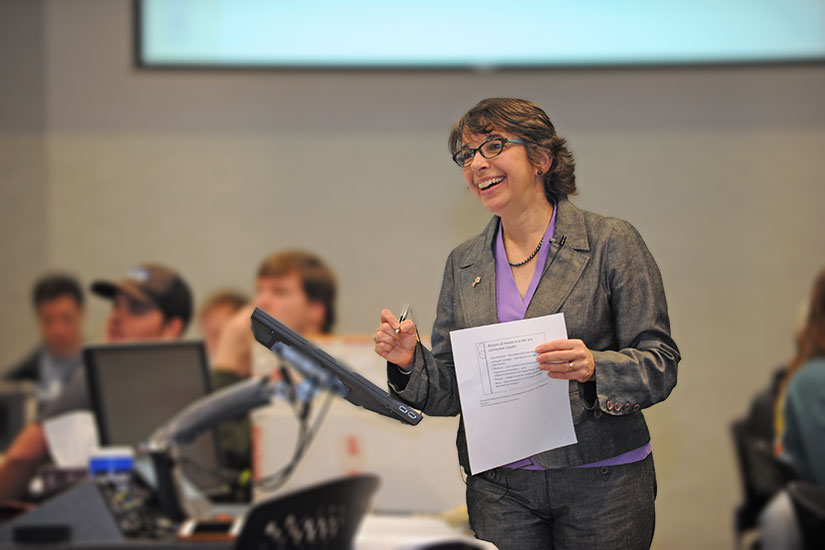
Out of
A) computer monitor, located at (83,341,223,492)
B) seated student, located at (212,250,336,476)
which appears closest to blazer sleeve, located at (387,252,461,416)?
computer monitor, located at (83,341,223,492)

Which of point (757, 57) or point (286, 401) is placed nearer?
point (286, 401)

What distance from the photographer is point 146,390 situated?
7.18ft

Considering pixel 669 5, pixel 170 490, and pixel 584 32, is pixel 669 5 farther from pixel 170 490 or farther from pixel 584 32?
pixel 170 490

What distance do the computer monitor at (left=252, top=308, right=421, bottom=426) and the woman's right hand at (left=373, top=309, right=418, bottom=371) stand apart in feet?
0.18

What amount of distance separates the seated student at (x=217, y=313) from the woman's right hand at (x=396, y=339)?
3.02 meters

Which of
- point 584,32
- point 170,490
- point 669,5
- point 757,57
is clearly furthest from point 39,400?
point 757,57

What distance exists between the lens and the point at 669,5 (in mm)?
4082

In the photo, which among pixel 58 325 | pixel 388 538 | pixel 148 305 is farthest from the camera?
pixel 58 325

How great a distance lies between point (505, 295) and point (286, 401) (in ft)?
3.76

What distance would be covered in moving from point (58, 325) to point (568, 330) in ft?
12.6

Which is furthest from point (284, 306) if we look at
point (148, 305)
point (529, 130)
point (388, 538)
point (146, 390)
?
point (529, 130)

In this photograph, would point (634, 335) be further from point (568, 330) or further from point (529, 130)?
point (529, 130)

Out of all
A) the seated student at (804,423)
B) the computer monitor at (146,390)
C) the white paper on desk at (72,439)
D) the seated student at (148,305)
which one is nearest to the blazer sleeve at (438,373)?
the computer monitor at (146,390)

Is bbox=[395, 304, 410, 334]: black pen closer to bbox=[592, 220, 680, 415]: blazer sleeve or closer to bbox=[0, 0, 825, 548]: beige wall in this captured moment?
bbox=[592, 220, 680, 415]: blazer sleeve
